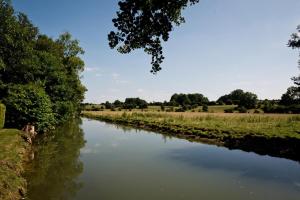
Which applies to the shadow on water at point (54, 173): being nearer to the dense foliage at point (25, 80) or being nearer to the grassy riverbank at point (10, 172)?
the grassy riverbank at point (10, 172)

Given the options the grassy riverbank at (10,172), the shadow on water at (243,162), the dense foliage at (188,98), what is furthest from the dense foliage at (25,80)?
the dense foliage at (188,98)

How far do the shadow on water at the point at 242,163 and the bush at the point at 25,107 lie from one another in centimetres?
1318

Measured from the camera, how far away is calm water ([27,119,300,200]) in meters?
12.0

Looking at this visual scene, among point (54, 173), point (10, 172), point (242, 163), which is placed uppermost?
point (10, 172)

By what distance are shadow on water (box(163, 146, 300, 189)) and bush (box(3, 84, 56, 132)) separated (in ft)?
43.2

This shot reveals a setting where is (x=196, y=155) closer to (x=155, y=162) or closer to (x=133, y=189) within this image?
(x=155, y=162)

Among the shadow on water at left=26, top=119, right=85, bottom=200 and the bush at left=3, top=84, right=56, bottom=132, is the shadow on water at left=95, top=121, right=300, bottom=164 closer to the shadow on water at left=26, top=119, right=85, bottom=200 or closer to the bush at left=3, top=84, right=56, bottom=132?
the shadow on water at left=26, top=119, right=85, bottom=200

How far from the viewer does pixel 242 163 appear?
62.2 feet

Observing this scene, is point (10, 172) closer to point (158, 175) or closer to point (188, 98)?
point (158, 175)

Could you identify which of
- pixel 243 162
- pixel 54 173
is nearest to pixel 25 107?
pixel 54 173

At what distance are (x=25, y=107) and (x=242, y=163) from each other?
743 inches

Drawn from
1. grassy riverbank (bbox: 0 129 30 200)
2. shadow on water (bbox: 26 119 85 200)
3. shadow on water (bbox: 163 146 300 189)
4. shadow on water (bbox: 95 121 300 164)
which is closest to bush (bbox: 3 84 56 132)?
shadow on water (bbox: 26 119 85 200)

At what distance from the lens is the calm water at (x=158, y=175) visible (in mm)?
11998

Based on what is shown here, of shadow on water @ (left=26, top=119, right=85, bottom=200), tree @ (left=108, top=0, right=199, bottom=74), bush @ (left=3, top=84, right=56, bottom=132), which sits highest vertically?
tree @ (left=108, top=0, right=199, bottom=74)
